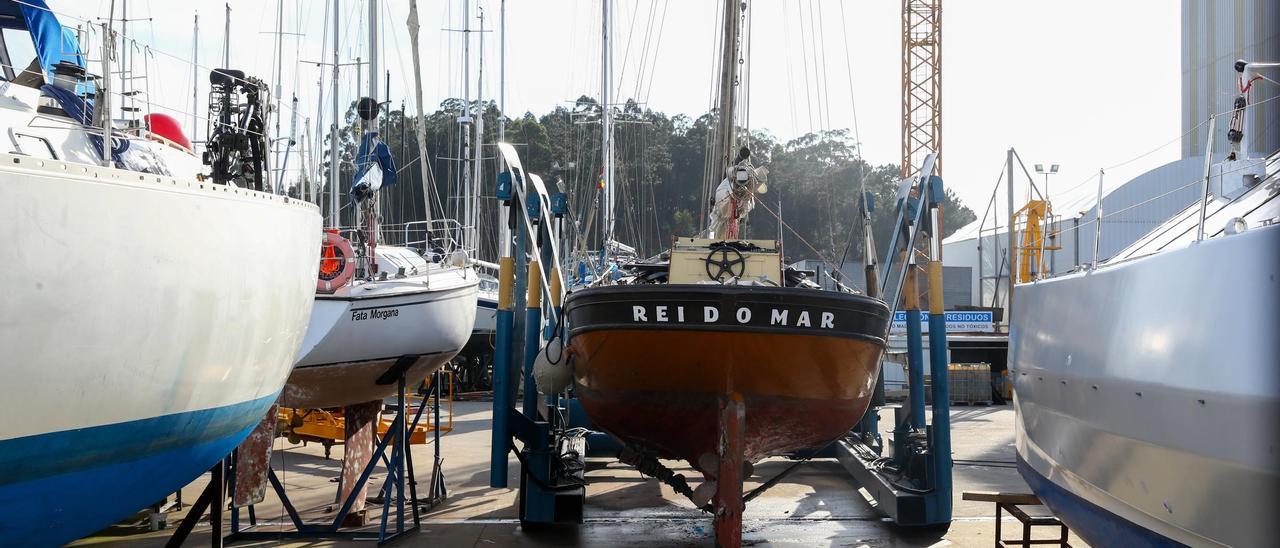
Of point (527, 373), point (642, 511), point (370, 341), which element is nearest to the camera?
point (527, 373)

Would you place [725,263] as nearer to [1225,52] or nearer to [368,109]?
[1225,52]

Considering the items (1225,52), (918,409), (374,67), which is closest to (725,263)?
(918,409)

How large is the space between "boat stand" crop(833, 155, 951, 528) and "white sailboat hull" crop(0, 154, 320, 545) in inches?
203

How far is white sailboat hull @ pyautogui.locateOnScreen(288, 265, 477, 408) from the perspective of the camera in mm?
8352

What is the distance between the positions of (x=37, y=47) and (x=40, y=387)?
202 inches

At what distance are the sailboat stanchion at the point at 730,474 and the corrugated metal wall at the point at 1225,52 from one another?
10.5ft

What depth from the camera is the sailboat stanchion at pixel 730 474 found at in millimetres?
6289

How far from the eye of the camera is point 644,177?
31625 mm

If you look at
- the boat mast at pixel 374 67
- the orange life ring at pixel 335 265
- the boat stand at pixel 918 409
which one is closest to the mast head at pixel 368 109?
the boat mast at pixel 374 67

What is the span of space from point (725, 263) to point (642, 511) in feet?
10.2

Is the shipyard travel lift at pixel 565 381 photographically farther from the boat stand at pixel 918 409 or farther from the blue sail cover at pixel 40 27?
→ the blue sail cover at pixel 40 27

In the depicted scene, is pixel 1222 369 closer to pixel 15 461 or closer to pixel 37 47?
pixel 15 461

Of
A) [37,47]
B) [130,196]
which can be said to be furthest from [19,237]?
[37,47]

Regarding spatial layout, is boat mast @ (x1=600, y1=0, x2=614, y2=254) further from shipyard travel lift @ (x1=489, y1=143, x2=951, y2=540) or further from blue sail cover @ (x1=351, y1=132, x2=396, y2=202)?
shipyard travel lift @ (x1=489, y1=143, x2=951, y2=540)
